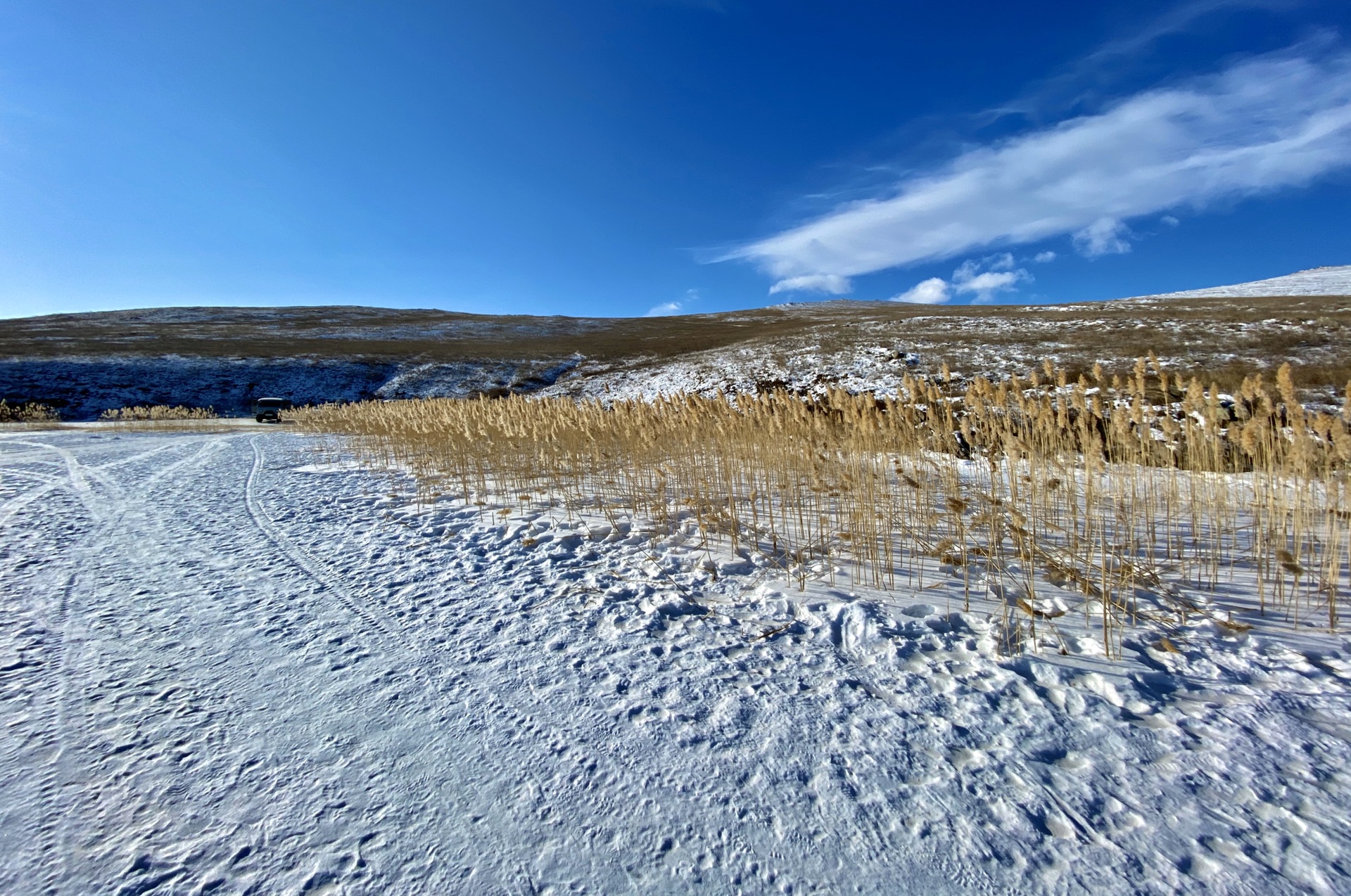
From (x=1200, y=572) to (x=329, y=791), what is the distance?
5586 millimetres

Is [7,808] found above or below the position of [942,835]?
above

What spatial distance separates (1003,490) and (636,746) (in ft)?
18.4

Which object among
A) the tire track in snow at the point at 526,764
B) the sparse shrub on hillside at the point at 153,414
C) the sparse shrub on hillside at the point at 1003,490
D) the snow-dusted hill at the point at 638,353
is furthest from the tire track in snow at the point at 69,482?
the sparse shrub on hillside at the point at 153,414

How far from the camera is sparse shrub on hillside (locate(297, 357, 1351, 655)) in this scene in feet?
12.8

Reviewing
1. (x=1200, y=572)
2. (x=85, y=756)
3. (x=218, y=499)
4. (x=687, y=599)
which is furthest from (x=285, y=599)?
(x=1200, y=572)

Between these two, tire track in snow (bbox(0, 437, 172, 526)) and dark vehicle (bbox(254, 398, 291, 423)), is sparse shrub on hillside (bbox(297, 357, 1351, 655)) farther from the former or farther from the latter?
dark vehicle (bbox(254, 398, 291, 423))

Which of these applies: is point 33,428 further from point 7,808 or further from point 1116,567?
point 1116,567

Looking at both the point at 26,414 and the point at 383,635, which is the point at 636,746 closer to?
the point at 383,635

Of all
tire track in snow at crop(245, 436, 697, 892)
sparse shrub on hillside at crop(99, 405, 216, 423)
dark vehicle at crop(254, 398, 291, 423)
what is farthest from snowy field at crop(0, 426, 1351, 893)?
sparse shrub on hillside at crop(99, 405, 216, 423)

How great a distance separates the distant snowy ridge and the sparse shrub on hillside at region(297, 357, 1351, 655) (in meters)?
68.8

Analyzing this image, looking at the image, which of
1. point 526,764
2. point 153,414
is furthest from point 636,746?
point 153,414

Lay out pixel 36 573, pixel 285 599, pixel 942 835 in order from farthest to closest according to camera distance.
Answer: pixel 36 573 → pixel 285 599 → pixel 942 835

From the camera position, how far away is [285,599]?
4137mm

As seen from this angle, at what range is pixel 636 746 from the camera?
99.2 inches
